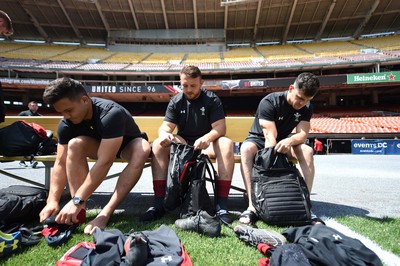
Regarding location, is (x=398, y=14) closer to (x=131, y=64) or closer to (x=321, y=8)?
(x=321, y=8)

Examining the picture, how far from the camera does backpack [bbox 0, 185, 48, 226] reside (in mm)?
1913

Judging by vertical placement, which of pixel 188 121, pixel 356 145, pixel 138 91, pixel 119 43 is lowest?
pixel 356 145

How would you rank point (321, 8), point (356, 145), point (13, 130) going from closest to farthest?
point (13, 130) → point (356, 145) → point (321, 8)

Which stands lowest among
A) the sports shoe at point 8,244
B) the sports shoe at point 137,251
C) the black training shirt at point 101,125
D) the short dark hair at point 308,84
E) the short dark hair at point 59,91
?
the sports shoe at point 8,244

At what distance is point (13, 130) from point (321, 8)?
1093 inches

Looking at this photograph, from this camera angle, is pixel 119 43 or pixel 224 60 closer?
pixel 224 60

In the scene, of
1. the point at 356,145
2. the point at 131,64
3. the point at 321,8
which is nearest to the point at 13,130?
the point at 356,145

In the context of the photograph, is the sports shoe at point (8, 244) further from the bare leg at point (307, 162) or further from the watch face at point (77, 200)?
the bare leg at point (307, 162)

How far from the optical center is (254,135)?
2.78m

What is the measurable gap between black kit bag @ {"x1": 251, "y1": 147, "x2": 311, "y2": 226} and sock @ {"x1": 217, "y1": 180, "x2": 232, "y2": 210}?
0.25 m

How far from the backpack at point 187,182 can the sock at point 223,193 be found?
4.9 inches

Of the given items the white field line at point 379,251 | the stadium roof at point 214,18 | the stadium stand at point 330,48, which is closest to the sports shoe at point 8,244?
the white field line at point 379,251

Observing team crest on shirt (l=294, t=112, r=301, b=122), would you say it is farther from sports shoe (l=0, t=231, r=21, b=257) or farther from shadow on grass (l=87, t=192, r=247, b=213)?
sports shoe (l=0, t=231, r=21, b=257)

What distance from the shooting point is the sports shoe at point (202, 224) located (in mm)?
1837
